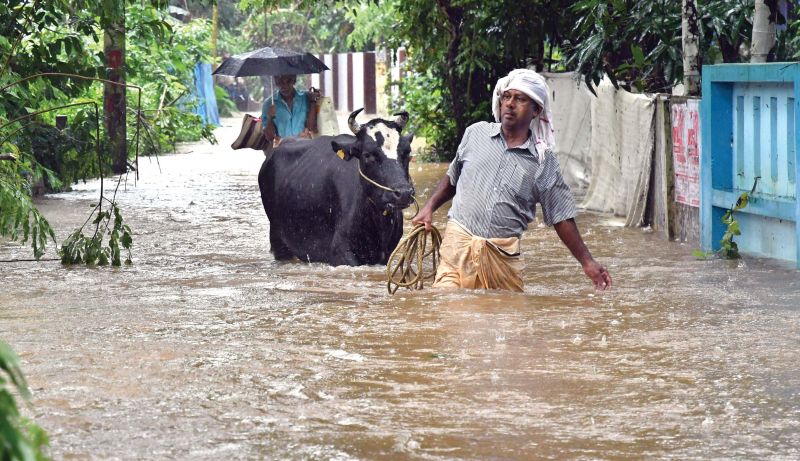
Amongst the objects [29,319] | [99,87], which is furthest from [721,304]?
[99,87]

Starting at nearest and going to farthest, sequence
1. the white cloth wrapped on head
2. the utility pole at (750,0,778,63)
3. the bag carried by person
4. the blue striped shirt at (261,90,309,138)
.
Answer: the white cloth wrapped on head, the utility pole at (750,0,778,63), the blue striped shirt at (261,90,309,138), the bag carried by person

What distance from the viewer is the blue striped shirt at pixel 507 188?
6.94 meters

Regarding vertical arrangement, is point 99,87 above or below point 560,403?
above

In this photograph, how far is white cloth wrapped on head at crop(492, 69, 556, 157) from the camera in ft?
22.3

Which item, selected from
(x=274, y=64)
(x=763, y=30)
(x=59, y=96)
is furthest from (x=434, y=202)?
(x=274, y=64)

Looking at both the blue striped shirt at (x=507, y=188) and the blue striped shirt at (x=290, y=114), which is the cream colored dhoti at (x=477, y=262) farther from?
the blue striped shirt at (x=290, y=114)

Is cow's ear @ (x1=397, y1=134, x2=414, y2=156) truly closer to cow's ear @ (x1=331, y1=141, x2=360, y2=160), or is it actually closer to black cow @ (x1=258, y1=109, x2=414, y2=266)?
black cow @ (x1=258, y1=109, x2=414, y2=266)

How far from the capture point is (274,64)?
15750 mm

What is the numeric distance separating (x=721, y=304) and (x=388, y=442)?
356 centimetres

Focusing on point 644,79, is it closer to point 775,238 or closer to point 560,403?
point 775,238

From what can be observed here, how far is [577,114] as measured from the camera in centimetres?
1552

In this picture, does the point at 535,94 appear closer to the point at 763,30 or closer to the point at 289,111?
the point at 763,30

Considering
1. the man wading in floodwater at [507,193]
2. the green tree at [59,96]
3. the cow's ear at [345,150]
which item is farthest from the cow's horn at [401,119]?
the man wading in floodwater at [507,193]

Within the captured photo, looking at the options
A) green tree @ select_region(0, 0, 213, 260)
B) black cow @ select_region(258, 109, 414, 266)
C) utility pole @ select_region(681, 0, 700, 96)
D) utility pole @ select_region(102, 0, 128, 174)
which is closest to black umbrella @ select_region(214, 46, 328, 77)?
green tree @ select_region(0, 0, 213, 260)
